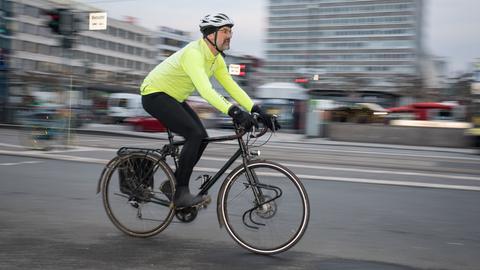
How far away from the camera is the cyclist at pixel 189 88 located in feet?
13.2

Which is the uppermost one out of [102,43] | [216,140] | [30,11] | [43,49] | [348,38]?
[348,38]

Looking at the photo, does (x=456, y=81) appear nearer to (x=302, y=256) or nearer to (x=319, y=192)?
(x=319, y=192)

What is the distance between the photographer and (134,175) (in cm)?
456

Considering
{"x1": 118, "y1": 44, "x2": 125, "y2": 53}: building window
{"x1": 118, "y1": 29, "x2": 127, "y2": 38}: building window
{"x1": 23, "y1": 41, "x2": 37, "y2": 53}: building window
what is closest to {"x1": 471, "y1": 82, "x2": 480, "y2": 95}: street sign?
{"x1": 23, "y1": 41, "x2": 37, "y2": 53}: building window

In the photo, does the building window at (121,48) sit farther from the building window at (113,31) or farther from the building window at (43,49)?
the building window at (43,49)

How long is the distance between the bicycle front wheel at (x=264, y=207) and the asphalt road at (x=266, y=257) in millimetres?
121

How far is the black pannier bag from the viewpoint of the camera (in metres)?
4.51

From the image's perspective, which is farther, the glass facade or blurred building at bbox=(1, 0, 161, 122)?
the glass facade

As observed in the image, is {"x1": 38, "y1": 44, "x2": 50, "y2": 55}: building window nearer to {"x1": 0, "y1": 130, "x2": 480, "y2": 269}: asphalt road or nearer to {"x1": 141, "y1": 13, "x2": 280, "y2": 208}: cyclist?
{"x1": 0, "y1": 130, "x2": 480, "y2": 269}: asphalt road

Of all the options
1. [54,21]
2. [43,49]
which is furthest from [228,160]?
[43,49]

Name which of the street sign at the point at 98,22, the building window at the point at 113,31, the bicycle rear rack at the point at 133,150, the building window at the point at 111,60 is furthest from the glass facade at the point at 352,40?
the bicycle rear rack at the point at 133,150

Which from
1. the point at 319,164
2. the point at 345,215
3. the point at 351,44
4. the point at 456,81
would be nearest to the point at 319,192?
the point at 345,215

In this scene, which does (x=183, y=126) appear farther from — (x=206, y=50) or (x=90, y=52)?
(x=90, y=52)

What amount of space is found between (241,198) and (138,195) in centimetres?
96
